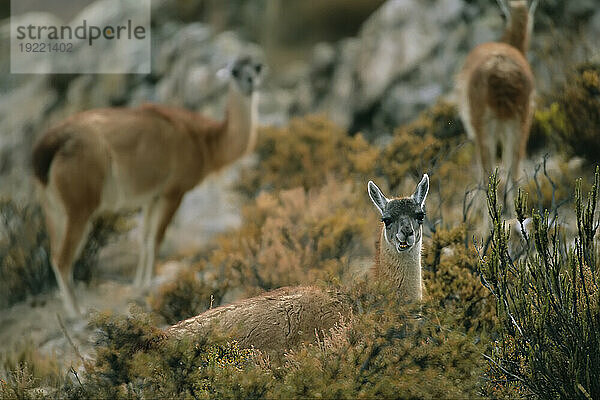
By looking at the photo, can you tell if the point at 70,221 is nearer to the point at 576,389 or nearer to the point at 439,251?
the point at 439,251

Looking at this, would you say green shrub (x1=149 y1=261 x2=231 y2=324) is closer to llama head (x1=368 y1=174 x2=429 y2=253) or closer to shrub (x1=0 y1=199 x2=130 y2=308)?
llama head (x1=368 y1=174 x2=429 y2=253)

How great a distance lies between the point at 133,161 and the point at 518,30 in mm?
3913

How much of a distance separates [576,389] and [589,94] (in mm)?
4915

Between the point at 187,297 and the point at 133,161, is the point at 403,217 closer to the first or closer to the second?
the point at 187,297

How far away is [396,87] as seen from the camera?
1040 centimetres

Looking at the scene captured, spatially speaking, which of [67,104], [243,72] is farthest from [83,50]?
[243,72]

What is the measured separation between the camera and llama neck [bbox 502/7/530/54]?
274 inches

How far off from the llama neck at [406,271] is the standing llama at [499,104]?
8.82 feet

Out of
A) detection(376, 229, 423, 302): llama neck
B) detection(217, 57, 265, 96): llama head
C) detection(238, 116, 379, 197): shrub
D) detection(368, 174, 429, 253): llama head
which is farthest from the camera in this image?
detection(238, 116, 379, 197): shrub

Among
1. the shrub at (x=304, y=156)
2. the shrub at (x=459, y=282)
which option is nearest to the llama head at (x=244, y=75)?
the shrub at (x=304, y=156)

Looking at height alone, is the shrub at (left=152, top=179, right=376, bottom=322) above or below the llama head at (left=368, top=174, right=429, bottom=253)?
below

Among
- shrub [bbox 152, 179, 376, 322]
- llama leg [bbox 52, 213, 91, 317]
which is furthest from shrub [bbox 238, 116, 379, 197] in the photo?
llama leg [bbox 52, 213, 91, 317]

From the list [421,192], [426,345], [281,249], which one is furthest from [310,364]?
[281,249]

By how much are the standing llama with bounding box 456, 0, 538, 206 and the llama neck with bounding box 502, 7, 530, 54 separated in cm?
33
